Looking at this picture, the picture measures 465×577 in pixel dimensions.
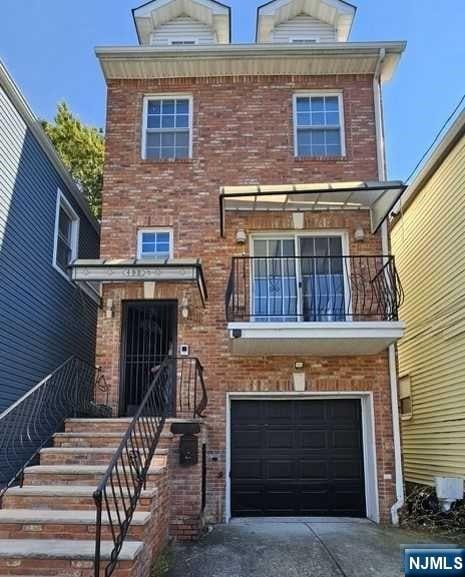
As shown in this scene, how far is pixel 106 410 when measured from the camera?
8.95m

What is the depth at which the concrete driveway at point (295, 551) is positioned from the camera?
6023mm

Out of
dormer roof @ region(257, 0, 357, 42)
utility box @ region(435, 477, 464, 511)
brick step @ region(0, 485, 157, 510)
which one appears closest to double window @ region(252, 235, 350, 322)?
utility box @ region(435, 477, 464, 511)

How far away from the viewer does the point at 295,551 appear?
6758 mm

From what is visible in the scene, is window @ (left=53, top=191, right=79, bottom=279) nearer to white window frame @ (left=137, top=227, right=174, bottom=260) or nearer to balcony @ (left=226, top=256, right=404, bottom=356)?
white window frame @ (left=137, top=227, right=174, bottom=260)

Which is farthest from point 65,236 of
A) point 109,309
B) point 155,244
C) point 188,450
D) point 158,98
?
point 188,450

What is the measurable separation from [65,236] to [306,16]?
6851 millimetres

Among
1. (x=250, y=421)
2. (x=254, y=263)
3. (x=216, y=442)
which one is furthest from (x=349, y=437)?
(x=254, y=263)

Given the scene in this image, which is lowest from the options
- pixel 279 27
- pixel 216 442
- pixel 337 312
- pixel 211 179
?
pixel 216 442

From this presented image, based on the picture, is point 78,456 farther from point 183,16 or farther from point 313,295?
point 183,16

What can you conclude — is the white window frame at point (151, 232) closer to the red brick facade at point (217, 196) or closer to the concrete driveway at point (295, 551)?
the red brick facade at point (217, 196)

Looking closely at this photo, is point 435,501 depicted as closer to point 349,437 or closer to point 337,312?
point 349,437

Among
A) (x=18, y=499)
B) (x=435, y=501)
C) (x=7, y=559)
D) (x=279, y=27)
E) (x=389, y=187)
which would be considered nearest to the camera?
(x=7, y=559)

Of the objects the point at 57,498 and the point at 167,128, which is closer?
the point at 57,498

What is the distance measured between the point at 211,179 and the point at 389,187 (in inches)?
129
